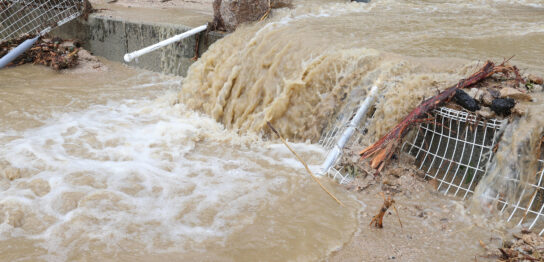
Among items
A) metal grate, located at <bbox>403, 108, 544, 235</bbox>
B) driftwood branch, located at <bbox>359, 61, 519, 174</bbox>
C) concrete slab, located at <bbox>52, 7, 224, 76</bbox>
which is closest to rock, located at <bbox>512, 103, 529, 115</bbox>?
metal grate, located at <bbox>403, 108, 544, 235</bbox>

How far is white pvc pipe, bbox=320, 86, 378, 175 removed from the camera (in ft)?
11.3

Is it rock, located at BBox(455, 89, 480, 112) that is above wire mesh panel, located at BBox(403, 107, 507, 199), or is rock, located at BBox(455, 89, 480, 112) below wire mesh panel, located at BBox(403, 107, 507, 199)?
above

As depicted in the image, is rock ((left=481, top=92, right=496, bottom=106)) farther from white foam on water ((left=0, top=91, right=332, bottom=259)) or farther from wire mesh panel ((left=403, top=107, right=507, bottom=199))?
white foam on water ((left=0, top=91, right=332, bottom=259))

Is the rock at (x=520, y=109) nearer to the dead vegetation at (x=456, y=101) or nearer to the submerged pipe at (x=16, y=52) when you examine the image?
the dead vegetation at (x=456, y=101)

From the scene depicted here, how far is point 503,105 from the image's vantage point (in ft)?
9.53

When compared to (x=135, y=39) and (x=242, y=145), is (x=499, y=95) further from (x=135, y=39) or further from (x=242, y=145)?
(x=135, y=39)

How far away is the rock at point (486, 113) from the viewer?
9.69ft

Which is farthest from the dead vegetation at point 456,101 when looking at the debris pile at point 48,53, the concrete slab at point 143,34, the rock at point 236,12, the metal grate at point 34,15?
the metal grate at point 34,15

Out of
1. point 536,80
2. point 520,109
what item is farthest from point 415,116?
point 536,80

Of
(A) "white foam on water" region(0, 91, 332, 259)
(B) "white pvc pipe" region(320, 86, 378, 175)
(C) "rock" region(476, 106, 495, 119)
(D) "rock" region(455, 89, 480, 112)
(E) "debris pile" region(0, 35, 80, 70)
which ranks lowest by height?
(A) "white foam on water" region(0, 91, 332, 259)

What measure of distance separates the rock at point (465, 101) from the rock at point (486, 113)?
43 mm

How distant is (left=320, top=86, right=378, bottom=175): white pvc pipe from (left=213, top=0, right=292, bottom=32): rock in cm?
278

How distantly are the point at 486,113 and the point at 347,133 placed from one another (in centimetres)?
104

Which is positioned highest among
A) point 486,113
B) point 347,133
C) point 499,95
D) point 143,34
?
point 499,95
